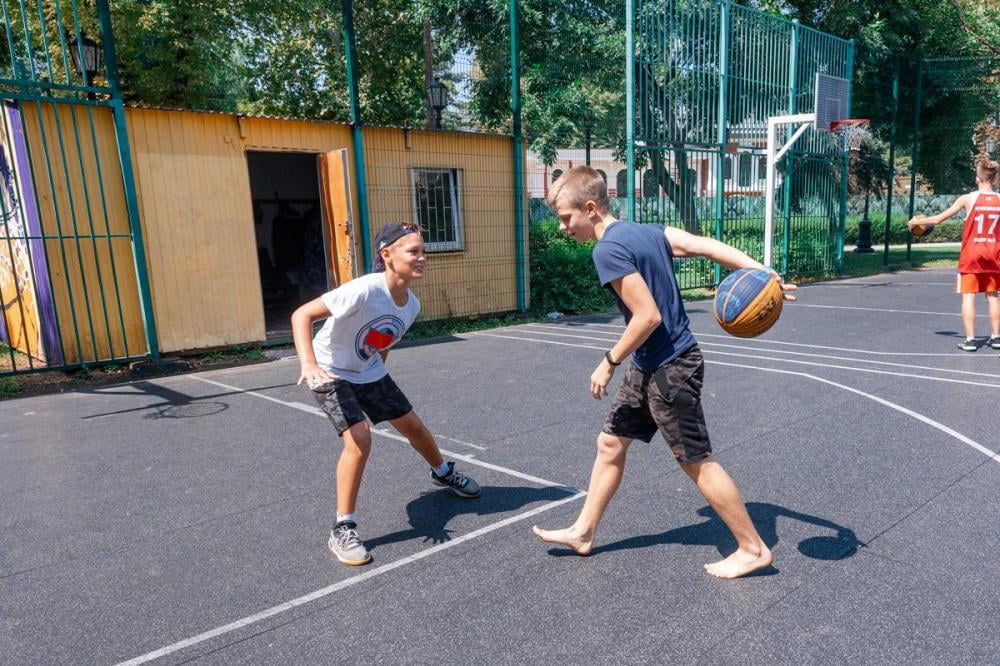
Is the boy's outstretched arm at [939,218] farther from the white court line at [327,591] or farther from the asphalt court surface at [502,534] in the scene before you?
the white court line at [327,591]

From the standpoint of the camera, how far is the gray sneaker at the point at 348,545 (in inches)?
136

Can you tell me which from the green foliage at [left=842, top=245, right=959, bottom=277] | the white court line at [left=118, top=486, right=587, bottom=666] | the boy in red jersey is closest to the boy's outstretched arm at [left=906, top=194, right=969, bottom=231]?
the boy in red jersey

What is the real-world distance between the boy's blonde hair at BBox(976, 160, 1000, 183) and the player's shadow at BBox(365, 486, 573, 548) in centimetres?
652

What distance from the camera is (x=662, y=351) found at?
3164mm

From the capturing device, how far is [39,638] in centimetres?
291

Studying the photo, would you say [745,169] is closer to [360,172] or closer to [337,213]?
[360,172]

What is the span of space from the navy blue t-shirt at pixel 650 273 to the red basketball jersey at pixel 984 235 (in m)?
6.43

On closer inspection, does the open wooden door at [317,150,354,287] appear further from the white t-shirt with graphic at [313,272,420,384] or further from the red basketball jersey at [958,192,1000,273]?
the red basketball jersey at [958,192,1000,273]

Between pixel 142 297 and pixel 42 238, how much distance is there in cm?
115

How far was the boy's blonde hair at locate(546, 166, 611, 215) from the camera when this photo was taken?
10.5 feet

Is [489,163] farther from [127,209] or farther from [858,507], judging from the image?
[858,507]

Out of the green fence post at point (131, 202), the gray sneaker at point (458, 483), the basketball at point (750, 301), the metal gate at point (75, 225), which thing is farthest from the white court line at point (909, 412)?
the metal gate at point (75, 225)

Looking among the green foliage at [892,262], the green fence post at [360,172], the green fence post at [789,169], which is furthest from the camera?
the green foliage at [892,262]

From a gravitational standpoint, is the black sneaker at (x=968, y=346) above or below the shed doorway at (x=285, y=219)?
below
